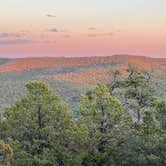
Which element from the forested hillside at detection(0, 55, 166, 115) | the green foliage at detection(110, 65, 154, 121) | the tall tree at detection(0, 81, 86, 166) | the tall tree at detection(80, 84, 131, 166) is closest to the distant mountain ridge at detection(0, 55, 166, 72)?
the forested hillside at detection(0, 55, 166, 115)

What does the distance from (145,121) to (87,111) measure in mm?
3753

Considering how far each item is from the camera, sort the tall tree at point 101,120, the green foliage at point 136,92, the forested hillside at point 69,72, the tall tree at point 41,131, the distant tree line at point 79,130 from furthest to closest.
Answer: the forested hillside at point 69,72, the green foliage at point 136,92, the tall tree at point 101,120, the tall tree at point 41,131, the distant tree line at point 79,130

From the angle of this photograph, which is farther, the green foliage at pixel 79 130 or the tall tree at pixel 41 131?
the tall tree at pixel 41 131

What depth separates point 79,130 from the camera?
30.0 m

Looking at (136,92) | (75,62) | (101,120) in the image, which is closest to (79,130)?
(101,120)

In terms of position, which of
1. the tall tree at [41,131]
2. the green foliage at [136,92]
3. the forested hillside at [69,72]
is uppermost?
the green foliage at [136,92]

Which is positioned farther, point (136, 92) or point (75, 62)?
point (75, 62)

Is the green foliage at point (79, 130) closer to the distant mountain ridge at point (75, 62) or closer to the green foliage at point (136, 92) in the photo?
the green foliage at point (136, 92)

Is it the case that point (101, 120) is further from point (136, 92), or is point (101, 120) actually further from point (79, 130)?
point (136, 92)

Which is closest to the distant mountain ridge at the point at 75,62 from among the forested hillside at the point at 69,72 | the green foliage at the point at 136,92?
the forested hillside at the point at 69,72

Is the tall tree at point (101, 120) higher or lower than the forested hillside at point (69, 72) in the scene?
higher

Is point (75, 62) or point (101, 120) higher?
point (101, 120)

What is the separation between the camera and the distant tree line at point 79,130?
97.8 ft

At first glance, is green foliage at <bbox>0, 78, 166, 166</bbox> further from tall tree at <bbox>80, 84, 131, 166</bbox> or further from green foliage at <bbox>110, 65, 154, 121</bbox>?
green foliage at <bbox>110, 65, 154, 121</bbox>
